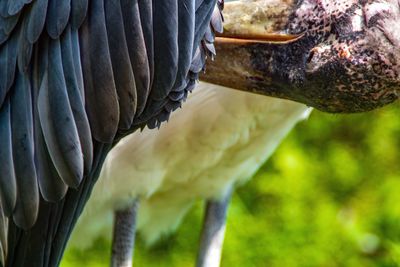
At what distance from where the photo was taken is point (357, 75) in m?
2.40

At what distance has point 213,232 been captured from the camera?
352cm

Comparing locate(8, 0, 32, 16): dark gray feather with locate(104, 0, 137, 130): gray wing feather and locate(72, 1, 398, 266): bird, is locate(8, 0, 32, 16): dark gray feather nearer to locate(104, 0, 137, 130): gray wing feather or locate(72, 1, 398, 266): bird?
locate(104, 0, 137, 130): gray wing feather

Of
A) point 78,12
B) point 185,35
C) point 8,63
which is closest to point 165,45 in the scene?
point 185,35

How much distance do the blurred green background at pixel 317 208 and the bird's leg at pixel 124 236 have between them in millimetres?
480

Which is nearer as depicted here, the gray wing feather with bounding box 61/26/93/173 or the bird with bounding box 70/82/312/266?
the gray wing feather with bounding box 61/26/93/173

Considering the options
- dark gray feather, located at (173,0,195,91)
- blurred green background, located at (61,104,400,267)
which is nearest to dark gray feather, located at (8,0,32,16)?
dark gray feather, located at (173,0,195,91)

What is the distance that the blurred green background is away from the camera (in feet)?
12.7

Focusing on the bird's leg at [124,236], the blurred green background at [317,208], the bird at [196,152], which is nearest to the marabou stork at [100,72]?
the bird at [196,152]

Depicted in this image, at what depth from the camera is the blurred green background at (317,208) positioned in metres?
3.88

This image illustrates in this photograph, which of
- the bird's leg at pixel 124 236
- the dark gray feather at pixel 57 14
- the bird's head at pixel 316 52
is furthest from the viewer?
the bird's leg at pixel 124 236

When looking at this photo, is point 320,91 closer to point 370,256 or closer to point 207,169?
point 207,169

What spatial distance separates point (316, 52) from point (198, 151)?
36.4 inches

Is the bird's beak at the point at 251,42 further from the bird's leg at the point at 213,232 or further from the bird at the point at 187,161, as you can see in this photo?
the bird's leg at the point at 213,232

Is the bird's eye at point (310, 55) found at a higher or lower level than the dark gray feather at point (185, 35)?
lower
